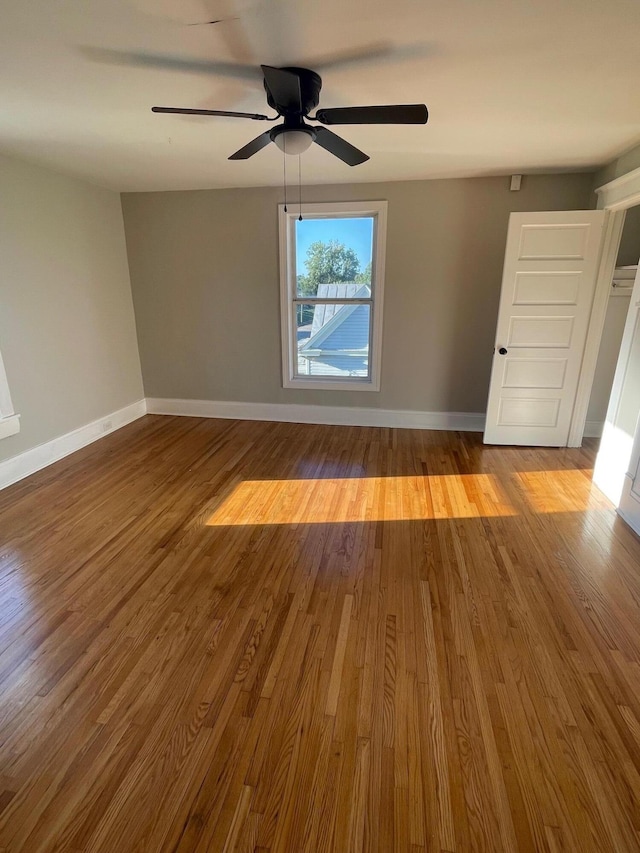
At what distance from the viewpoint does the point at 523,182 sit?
3.73m

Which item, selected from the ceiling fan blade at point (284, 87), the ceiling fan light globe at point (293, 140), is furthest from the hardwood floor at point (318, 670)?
the ceiling fan blade at point (284, 87)

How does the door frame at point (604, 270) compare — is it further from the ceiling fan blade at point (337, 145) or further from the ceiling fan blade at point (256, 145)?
the ceiling fan blade at point (256, 145)

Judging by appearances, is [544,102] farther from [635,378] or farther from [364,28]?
[635,378]

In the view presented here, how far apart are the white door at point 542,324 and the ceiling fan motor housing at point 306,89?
7.20 feet

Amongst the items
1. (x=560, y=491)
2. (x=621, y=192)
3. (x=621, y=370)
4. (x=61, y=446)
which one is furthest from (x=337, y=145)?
(x=61, y=446)

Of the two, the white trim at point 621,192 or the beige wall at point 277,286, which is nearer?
the white trim at point 621,192

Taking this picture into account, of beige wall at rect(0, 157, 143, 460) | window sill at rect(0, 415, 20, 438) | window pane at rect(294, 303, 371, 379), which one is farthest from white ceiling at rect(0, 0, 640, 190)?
window sill at rect(0, 415, 20, 438)

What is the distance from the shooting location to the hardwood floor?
1.22 meters

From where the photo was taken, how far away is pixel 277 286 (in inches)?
172

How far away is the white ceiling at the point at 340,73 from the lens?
151 cm

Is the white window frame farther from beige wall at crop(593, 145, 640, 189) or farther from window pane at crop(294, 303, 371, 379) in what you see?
beige wall at crop(593, 145, 640, 189)

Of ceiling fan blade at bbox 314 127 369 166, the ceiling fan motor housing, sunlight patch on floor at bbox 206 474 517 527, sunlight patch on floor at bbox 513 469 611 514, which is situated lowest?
sunlight patch on floor at bbox 206 474 517 527

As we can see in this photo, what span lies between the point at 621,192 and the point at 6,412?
4985 mm

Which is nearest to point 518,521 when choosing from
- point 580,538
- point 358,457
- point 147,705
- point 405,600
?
point 580,538
